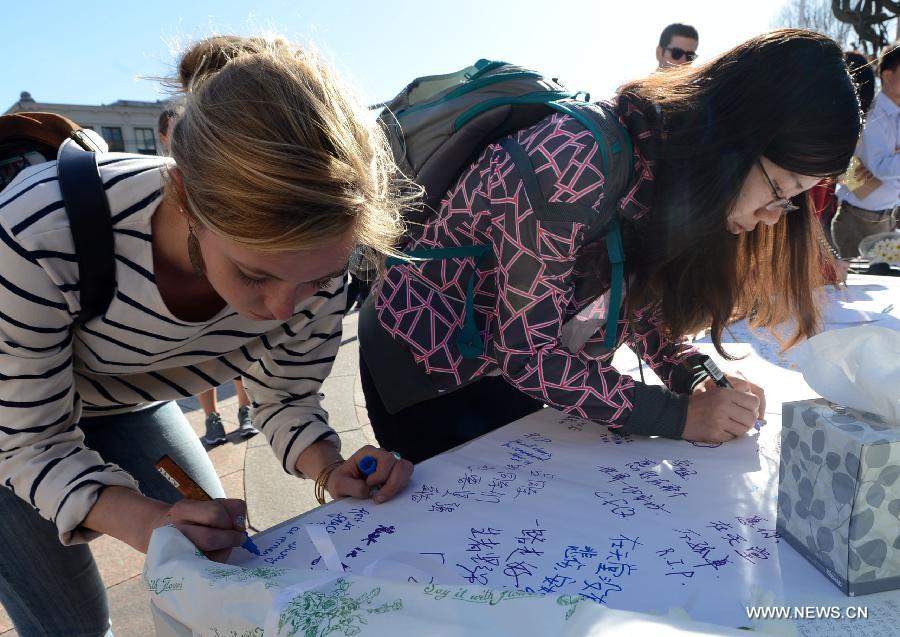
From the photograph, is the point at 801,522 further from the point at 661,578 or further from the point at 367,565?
the point at 367,565

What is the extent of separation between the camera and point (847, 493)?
0.72m

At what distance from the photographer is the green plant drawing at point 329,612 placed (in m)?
0.62

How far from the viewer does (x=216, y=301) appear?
1.11 meters

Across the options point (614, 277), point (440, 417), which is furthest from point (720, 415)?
point (440, 417)

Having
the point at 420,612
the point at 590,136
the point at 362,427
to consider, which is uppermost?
the point at 590,136

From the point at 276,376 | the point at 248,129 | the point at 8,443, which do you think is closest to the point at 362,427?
the point at 276,376

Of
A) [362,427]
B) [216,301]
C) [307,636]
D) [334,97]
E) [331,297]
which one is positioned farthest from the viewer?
[362,427]

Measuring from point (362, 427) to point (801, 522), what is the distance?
2739 mm

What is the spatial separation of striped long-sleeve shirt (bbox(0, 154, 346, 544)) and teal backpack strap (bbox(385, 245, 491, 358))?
21cm

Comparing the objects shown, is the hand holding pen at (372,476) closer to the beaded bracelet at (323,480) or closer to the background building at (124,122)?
the beaded bracelet at (323,480)
